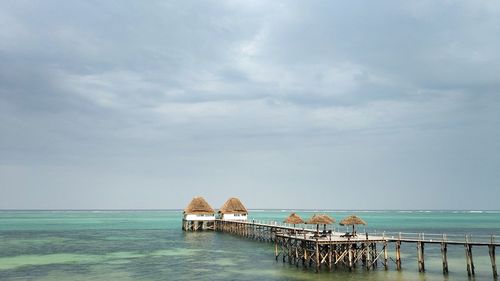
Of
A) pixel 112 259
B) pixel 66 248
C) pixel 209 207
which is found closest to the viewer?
pixel 112 259

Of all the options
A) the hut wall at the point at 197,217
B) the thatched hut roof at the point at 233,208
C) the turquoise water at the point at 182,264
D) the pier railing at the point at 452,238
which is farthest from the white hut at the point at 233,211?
the pier railing at the point at 452,238

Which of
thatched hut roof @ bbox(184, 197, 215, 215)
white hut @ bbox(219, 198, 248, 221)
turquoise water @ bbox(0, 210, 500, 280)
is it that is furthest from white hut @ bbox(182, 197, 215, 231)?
turquoise water @ bbox(0, 210, 500, 280)

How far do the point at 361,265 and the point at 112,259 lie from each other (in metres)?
23.5

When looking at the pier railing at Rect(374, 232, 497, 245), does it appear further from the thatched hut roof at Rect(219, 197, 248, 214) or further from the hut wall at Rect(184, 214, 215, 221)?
the hut wall at Rect(184, 214, 215, 221)

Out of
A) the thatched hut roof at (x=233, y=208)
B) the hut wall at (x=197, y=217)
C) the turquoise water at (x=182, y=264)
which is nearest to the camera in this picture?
the turquoise water at (x=182, y=264)

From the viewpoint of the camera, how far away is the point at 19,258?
143 ft

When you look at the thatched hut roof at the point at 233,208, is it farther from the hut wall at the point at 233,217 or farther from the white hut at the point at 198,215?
the white hut at the point at 198,215

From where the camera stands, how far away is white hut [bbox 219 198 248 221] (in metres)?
81.8

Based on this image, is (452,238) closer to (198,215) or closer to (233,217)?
(233,217)

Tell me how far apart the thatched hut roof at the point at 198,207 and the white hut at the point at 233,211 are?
228 cm

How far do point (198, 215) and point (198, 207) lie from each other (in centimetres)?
160

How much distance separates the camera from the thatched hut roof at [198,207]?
81.8 meters

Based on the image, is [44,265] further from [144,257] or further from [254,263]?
[254,263]

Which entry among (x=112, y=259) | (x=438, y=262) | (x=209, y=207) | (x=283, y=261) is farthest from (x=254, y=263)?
(x=209, y=207)
